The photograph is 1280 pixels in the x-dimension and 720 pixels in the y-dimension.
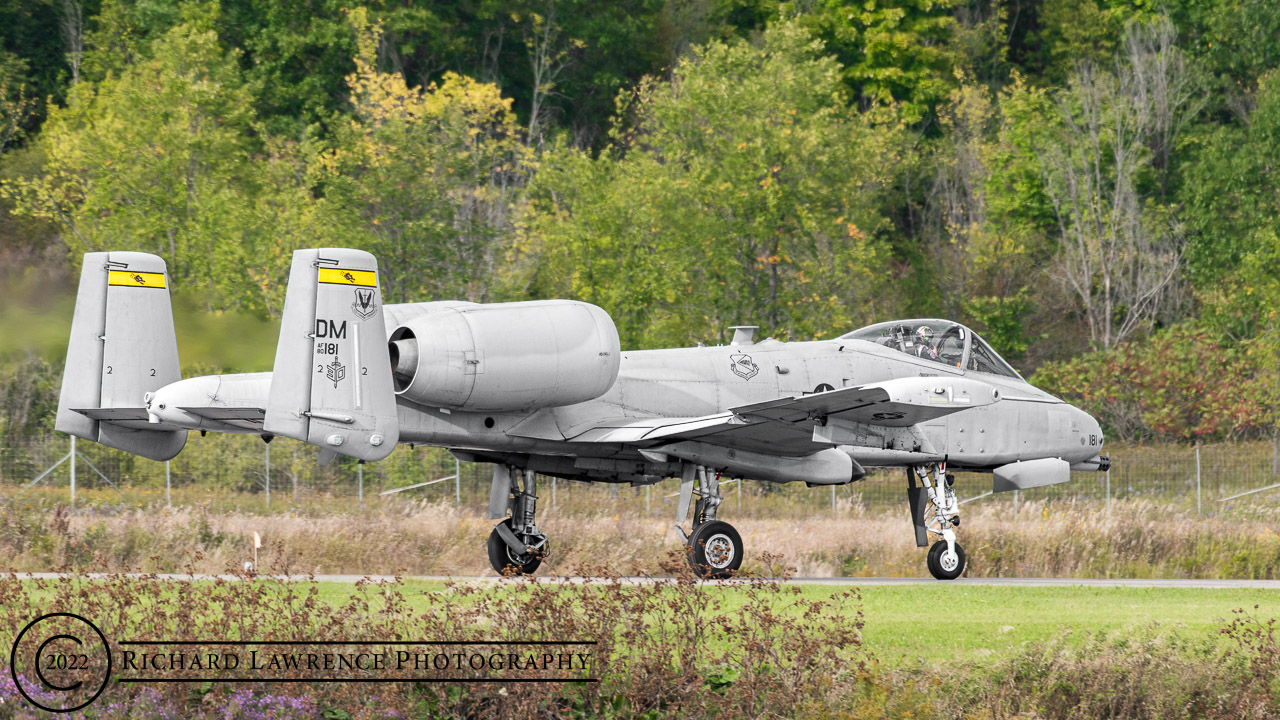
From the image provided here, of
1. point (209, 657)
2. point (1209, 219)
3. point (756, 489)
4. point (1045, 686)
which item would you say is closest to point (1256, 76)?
point (1209, 219)

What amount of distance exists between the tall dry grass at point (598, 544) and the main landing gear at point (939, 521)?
1654mm

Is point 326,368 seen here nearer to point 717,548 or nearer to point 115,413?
point 115,413

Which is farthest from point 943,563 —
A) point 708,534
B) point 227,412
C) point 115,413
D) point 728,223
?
point 728,223

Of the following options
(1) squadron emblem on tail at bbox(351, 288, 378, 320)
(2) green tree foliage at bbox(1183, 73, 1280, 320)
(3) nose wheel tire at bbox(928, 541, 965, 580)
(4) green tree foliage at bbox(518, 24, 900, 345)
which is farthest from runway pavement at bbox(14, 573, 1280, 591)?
(2) green tree foliage at bbox(1183, 73, 1280, 320)

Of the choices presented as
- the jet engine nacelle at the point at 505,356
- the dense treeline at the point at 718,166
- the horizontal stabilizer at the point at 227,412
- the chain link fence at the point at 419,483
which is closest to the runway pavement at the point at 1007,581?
the horizontal stabilizer at the point at 227,412

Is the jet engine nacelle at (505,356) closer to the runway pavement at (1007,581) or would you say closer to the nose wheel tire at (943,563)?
the runway pavement at (1007,581)

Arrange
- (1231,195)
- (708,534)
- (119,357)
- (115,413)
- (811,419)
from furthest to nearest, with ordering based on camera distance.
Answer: (1231,195)
(708,534)
(811,419)
(119,357)
(115,413)

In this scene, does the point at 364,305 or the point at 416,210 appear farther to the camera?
the point at 416,210

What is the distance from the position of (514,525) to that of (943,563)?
602 centimetres

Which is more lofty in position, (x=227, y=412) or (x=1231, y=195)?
(x=1231, y=195)

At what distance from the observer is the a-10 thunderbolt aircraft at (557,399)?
15.7m

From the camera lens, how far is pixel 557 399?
17719 mm

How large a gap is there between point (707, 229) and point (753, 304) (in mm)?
2563

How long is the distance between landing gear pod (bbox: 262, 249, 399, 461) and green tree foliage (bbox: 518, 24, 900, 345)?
26503 millimetres
